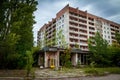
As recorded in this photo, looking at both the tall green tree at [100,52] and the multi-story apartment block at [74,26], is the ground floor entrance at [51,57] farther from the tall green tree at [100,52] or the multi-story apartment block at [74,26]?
the multi-story apartment block at [74,26]

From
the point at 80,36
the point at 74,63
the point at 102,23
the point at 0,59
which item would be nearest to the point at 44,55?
the point at 74,63

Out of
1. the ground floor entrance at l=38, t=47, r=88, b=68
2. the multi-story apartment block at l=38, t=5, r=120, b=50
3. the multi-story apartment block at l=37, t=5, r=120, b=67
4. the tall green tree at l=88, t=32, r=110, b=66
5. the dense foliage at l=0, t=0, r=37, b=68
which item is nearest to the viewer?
the dense foliage at l=0, t=0, r=37, b=68

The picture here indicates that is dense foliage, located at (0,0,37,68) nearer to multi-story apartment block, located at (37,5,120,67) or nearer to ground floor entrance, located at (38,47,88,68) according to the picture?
ground floor entrance, located at (38,47,88,68)

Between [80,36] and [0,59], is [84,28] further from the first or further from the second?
[0,59]

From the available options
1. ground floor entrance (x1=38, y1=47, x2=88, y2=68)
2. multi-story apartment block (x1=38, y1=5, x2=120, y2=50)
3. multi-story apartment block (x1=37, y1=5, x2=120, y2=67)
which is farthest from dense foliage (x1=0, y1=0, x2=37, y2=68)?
multi-story apartment block (x1=38, y1=5, x2=120, y2=50)

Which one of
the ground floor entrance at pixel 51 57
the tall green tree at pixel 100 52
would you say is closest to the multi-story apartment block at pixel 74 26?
the ground floor entrance at pixel 51 57

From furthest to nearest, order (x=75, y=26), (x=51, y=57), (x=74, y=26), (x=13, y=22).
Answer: (x=75, y=26) → (x=74, y=26) → (x=51, y=57) → (x=13, y=22)

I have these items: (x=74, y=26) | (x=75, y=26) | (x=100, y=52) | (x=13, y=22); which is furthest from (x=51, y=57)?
(x=75, y=26)

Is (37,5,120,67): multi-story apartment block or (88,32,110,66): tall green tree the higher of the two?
(37,5,120,67): multi-story apartment block

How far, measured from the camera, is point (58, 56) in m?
35.7

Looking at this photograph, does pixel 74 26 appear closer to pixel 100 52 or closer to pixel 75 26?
pixel 75 26

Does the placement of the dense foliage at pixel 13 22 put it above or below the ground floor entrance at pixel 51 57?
above

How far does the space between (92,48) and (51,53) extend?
8.44 m

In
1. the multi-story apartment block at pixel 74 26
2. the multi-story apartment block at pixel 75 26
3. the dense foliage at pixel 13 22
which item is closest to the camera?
the dense foliage at pixel 13 22
